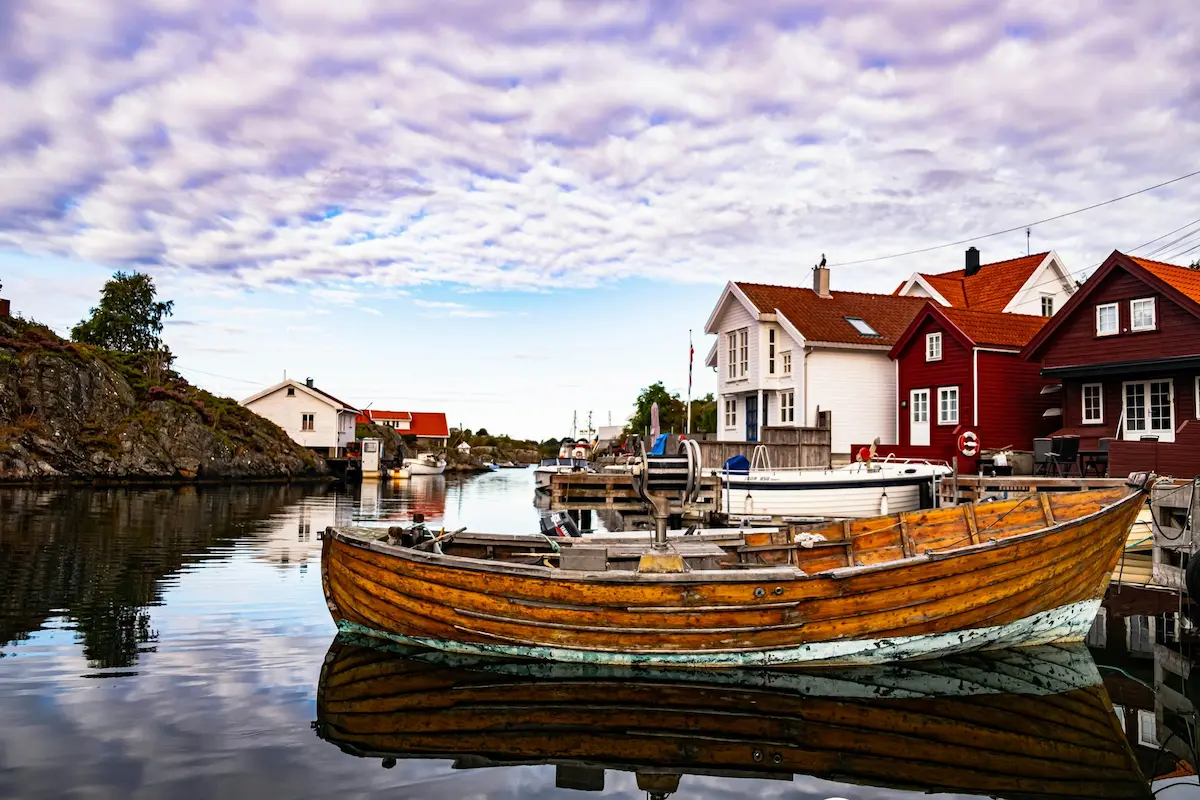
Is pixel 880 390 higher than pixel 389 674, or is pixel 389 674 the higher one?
pixel 880 390

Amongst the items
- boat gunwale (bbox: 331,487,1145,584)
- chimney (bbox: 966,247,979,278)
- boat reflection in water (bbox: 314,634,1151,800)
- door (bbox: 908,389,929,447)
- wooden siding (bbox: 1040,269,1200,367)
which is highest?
chimney (bbox: 966,247,979,278)

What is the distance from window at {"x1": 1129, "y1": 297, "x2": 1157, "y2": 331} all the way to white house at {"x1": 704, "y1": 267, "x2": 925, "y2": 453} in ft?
32.5

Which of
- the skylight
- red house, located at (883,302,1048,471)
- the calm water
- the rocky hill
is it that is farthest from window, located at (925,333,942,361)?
the rocky hill

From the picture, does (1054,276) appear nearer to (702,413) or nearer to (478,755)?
(702,413)

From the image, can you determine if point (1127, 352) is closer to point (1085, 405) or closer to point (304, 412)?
point (1085, 405)

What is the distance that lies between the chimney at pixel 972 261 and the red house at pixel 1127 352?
51.1ft

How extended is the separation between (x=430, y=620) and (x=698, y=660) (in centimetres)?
352

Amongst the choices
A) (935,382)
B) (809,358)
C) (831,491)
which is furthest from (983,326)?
(831,491)

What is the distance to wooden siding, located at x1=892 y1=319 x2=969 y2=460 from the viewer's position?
28234 mm

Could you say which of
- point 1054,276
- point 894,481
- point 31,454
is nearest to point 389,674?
point 894,481

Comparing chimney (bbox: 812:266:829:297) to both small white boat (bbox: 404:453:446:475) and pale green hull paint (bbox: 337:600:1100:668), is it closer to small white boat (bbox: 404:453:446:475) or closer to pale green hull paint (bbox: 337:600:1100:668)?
pale green hull paint (bbox: 337:600:1100:668)

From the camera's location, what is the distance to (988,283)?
3819 centimetres

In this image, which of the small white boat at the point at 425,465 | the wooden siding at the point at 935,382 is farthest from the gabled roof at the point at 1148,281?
the small white boat at the point at 425,465

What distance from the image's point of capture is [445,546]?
494 inches
